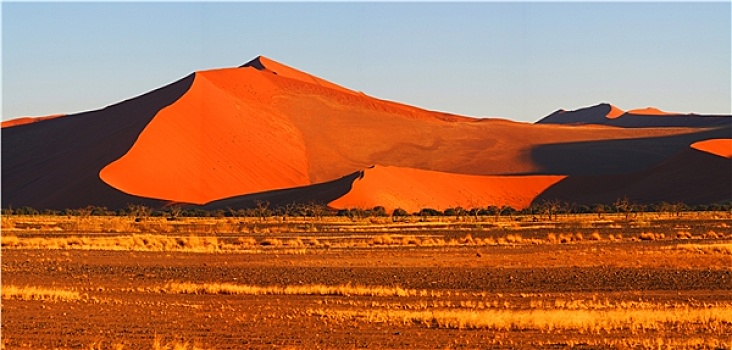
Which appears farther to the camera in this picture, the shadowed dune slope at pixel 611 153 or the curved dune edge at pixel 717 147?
the shadowed dune slope at pixel 611 153

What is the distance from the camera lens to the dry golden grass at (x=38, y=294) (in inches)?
687

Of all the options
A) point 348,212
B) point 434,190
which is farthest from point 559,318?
point 434,190

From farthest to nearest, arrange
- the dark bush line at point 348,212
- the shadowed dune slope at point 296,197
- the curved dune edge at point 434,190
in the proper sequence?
the curved dune edge at point 434,190
the shadowed dune slope at point 296,197
the dark bush line at point 348,212

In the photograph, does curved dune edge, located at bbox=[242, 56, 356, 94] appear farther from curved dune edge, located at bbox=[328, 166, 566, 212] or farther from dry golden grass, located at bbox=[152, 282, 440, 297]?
dry golden grass, located at bbox=[152, 282, 440, 297]

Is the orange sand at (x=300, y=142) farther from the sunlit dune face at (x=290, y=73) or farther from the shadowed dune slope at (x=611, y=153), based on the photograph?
the sunlit dune face at (x=290, y=73)

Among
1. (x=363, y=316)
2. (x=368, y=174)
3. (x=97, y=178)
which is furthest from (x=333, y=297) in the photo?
(x=97, y=178)

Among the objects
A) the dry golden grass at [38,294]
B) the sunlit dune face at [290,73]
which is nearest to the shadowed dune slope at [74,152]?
the sunlit dune face at [290,73]

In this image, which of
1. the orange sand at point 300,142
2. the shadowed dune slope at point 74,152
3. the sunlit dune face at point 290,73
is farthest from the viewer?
the sunlit dune face at point 290,73

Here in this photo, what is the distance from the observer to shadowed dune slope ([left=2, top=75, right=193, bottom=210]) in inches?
3334

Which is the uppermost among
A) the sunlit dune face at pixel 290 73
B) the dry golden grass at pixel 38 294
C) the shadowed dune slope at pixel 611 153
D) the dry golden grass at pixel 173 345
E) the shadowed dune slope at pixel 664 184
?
the sunlit dune face at pixel 290 73

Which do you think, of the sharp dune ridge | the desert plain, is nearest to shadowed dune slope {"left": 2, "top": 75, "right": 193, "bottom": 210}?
the sharp dune ridge

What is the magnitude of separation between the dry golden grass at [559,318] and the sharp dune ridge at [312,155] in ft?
193

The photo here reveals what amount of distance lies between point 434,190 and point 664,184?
16.7 meters

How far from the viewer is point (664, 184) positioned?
87.3 meters
